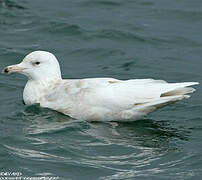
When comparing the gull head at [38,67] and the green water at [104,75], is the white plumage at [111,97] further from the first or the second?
the gull head at [38,67]

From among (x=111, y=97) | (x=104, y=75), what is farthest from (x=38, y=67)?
(x=104, y=75)

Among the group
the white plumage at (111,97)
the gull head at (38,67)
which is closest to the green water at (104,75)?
the white plumage at (111,97)

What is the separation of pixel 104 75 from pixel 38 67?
2.05m

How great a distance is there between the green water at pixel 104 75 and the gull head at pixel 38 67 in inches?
20.8

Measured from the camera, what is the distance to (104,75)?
14.0 meters

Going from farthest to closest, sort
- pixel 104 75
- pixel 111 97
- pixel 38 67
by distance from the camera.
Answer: pixel 104 75 < pixel 38 67 < pixel 111 97

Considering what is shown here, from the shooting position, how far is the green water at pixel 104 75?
9703 millimetres

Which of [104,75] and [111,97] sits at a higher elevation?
[111,97]

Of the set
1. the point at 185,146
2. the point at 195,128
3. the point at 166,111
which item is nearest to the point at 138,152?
the point at 185,146

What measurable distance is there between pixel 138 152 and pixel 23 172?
163 cm

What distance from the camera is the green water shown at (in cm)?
970

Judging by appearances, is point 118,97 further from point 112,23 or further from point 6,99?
point 112,23

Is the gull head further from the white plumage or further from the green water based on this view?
the green water

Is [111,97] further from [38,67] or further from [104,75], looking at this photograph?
[104,75]
